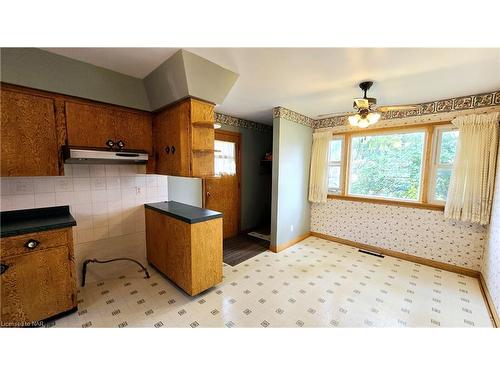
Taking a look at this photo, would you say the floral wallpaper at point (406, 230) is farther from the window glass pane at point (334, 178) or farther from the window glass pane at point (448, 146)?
the window glass pane at point (448, 146)

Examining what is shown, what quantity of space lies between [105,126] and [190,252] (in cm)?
153

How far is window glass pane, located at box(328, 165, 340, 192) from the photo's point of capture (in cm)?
381

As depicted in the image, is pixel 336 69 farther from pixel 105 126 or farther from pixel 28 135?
pixel 28 135

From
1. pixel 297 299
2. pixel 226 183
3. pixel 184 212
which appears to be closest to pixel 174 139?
pixel 184 212

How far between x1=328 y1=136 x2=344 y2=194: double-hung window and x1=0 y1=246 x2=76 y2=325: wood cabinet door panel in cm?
383

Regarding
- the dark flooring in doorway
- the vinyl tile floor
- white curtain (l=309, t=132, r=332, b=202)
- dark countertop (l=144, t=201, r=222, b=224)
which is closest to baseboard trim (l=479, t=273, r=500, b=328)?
the vinyl tile floor

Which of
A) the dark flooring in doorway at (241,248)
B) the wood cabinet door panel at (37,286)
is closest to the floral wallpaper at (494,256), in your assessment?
the dark flooring in doorway at (241,248)

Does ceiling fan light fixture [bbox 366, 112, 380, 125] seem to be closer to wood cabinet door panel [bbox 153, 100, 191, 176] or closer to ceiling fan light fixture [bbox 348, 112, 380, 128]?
ceiling fan light fixture [bbox 348, 112, 380, 128]

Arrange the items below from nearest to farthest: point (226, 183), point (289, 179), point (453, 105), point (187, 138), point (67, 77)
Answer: point (67, 77)
point (187, 138)
point (453, 105)
point (289, 179)
point (226, 183)

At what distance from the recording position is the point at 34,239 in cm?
165

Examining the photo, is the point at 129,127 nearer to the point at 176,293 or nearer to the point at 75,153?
the point at 75,153

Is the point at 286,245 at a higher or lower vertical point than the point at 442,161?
lower
